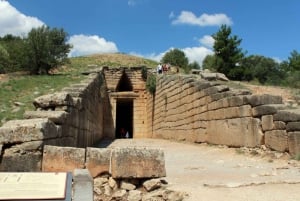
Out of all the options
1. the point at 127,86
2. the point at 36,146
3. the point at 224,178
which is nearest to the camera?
the point at 36,146

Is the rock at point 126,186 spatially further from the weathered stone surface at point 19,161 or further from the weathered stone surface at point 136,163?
the weathered stone surface at point 19,161

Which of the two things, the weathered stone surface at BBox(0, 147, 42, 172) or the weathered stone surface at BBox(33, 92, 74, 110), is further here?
the weathered stone surface at BBox(33, 92, 74, 110)

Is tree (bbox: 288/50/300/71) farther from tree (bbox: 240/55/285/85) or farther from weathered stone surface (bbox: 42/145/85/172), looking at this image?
weathered stone surface (bbox: 42/145/85/172)

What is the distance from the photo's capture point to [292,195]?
210 inches

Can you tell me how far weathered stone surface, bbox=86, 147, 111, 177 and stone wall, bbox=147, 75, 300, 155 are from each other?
4.89 m

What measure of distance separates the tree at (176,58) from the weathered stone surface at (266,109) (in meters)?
27.8

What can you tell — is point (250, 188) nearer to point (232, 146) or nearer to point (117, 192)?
point (117, 192)

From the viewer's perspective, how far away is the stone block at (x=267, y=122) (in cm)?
938

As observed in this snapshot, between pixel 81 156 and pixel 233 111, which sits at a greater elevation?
pixel 233 111

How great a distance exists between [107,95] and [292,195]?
19.2 meters

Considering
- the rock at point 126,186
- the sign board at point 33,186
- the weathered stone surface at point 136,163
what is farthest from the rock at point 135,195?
the sign board at point 33,186

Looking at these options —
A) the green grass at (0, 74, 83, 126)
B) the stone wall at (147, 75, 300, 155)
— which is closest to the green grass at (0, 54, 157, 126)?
the green grass at (0, 74, 83, 126)

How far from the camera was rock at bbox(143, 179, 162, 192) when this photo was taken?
5.58 metres

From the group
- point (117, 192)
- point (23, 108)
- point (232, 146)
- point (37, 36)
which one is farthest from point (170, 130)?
point (117, 192)
